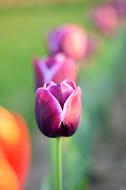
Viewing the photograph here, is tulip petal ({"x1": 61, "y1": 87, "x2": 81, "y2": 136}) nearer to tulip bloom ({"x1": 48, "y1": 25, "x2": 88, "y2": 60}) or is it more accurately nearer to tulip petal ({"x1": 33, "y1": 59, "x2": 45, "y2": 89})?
tulip petal ({"x1": 33, "y1": 59, "x2": 45, "y2": 89})

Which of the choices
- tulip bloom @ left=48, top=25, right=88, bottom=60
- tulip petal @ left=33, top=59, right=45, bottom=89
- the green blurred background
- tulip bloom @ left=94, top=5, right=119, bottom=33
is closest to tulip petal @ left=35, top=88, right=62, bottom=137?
tulip petal @ left=33, top=59, right=45, bottom=89

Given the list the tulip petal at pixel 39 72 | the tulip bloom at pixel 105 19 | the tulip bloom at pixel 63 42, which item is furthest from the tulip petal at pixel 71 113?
the tulip bloom at pixel 105 19

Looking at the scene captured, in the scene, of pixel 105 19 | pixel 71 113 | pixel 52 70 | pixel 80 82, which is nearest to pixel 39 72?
pixel 52 70

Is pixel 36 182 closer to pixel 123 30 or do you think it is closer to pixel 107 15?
pixel 107 15

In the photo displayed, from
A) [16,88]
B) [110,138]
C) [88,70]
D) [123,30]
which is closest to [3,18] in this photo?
[123,30]

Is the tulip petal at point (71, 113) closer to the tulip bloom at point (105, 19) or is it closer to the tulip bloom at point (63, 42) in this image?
the tulip bloom at point (63, 42)

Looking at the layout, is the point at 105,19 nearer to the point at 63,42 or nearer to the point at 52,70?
the point at 63,42
